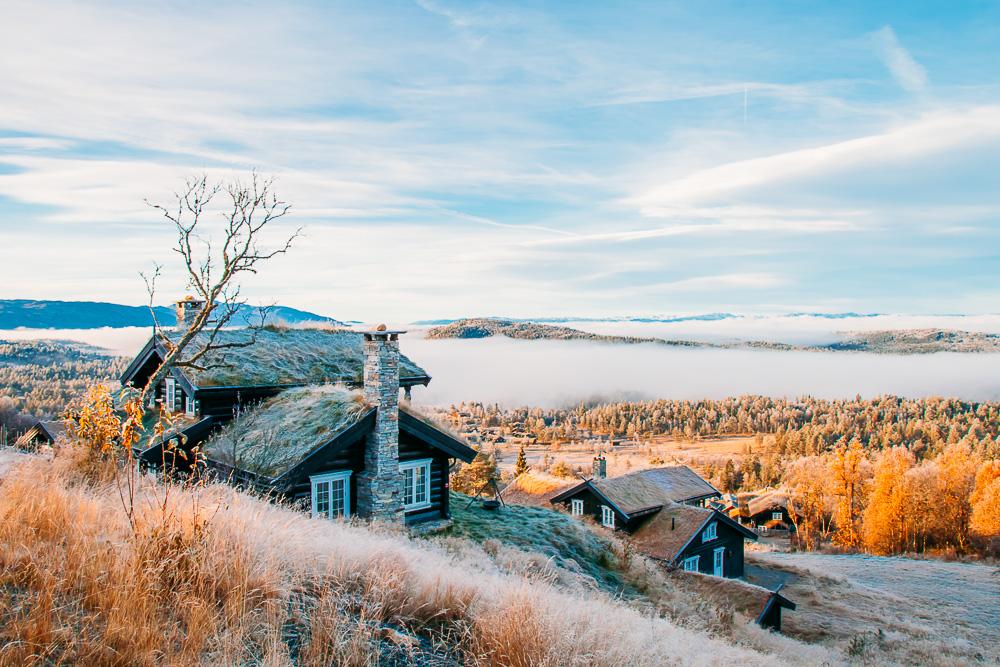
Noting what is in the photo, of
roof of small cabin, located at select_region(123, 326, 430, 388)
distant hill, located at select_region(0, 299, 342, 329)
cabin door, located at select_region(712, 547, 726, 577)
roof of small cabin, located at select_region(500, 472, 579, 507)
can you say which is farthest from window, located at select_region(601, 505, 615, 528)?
distant hill, located at select_region(0, 299, 342, 329)

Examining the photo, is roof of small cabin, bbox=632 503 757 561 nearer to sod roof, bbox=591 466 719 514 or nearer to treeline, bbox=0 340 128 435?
sod roof, bbox=591 466 719 514

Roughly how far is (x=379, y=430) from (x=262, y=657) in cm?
1353

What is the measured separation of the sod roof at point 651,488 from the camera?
39844 mm

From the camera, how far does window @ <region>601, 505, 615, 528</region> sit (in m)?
39.2

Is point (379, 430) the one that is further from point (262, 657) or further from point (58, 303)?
point (58, 303)

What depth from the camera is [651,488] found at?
4319 cm

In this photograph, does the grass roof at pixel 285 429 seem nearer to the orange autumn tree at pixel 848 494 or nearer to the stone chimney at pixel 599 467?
the stone chimney at pixel 599 467

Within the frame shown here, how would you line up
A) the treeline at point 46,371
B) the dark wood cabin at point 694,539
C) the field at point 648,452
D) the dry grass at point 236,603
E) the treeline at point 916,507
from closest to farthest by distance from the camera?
the dry grass at point 236,603
the dark wood cabin at point 694,539
the treeline at point 916,507
the treeline at point 46,371
the field at point 648,452

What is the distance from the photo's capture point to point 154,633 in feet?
15.5

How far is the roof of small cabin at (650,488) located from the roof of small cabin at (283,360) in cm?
1924

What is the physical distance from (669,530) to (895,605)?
12.7 meters

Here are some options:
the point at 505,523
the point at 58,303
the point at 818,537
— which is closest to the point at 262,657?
the point at 505,523

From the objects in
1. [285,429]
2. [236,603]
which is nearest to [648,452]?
[285,429]

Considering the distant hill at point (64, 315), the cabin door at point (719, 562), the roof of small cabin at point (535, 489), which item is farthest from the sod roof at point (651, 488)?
the distant hill at point (64, 315)
